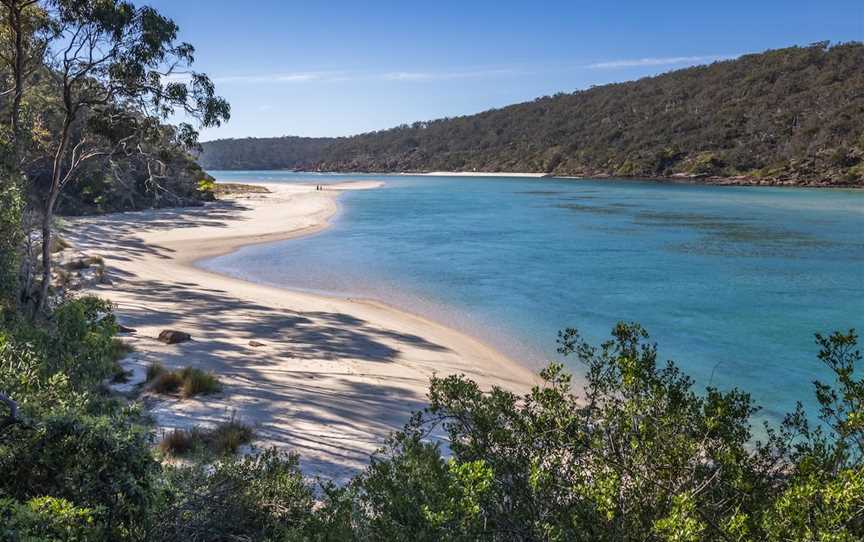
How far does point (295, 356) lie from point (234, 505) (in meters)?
7.19

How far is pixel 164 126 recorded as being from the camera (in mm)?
15344

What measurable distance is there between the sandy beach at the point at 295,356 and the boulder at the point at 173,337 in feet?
0.76

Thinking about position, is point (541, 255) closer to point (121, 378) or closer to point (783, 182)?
point (121, 378)

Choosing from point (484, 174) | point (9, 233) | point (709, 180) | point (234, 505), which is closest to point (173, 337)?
point (9, 233)

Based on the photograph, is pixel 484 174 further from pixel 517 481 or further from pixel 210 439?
pixel 517 481

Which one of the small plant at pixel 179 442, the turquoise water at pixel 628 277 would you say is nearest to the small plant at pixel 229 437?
the small plant at pixel 179 442

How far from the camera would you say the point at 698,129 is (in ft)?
374

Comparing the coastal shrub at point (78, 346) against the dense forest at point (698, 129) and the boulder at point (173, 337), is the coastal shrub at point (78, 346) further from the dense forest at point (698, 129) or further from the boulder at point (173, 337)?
the dense forest at point (698, 129)

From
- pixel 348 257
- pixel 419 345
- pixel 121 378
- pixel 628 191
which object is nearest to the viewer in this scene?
pixel 121 378

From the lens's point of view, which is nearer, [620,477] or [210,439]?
[620,477]

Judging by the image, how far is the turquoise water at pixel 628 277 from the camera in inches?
581

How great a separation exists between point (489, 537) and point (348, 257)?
24548 mm

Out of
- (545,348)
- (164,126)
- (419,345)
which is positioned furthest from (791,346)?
(164,126)

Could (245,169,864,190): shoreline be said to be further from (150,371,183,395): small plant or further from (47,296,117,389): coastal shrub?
(47,296,117,389): coastal shrub
